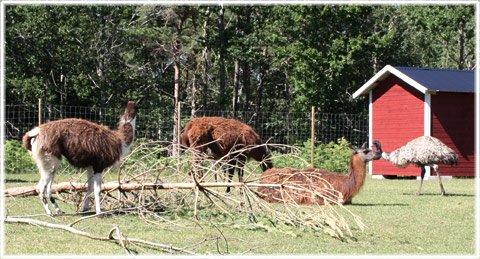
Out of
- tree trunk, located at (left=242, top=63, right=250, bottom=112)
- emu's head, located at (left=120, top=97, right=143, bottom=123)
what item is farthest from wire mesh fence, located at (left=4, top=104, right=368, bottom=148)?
tree trunk, located at (left=242, top=63, right=250, bottom=112)

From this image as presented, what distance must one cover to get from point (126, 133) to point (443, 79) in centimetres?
1572

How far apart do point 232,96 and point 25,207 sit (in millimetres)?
28615

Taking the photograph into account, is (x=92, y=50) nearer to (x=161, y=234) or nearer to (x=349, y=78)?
(x=349, y=78)

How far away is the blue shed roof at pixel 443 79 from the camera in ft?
70.9

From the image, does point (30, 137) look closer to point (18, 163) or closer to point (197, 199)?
point (197, 199)

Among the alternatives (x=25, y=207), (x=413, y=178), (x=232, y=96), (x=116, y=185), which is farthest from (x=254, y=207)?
(x=232, y=96)

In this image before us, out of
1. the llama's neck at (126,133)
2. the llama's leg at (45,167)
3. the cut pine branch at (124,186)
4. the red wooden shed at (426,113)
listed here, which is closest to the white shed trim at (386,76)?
the red wooden shed at (426,113)

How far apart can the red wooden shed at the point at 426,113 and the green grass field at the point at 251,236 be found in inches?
443

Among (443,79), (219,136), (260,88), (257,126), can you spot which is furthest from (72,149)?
(260,88)

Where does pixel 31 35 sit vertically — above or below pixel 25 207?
above

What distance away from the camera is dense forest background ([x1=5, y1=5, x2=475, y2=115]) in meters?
29.5

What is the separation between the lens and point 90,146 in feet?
29.4

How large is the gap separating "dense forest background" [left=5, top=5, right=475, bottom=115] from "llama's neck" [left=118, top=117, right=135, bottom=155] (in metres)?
18.4

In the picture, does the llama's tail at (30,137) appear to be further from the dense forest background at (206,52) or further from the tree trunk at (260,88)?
the tree trunk at (260,88)
